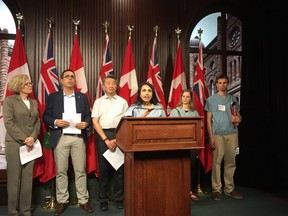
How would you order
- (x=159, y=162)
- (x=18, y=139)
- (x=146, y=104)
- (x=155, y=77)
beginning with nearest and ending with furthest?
(x=159, y=162) < (x=18, y=139) < (x=146, y=104) < (x=155, y=77)

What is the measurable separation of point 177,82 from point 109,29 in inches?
44.9

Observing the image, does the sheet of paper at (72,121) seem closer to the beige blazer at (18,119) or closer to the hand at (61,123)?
the hand at (61,123)

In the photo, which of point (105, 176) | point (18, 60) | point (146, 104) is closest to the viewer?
point (146, 104)

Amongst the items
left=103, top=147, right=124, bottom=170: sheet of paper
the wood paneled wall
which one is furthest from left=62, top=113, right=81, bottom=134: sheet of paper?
the wood paneled wall

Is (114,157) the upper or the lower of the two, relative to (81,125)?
lower

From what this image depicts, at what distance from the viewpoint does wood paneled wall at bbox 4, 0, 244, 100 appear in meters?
3.28

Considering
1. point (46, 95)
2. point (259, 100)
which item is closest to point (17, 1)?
point (46, 95)

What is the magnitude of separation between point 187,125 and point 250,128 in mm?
2398

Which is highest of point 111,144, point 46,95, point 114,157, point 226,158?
point 46,95

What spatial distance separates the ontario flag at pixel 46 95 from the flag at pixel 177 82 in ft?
4.75

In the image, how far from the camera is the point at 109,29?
351 cm

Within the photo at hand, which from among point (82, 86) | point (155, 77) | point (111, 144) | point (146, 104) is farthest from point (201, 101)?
point (82, 86)

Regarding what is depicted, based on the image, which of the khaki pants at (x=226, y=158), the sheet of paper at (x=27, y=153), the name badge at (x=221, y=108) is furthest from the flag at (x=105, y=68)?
the khaki pants at (x=226, y=158)

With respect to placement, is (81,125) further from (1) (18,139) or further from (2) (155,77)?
(2) (155,77)
